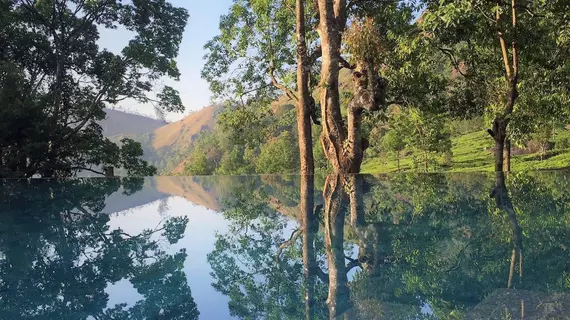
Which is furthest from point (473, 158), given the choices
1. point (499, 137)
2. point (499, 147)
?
point (499, 137)

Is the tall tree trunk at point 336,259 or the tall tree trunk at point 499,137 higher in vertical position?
the tall tree trunk at point 499,137

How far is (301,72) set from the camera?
777cm

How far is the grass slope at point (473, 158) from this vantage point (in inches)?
1500

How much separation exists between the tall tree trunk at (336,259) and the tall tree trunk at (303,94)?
4.16m

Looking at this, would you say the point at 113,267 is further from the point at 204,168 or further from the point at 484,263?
the point at 204,168

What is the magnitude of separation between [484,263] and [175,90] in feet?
49.1

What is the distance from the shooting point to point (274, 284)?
1.62 m

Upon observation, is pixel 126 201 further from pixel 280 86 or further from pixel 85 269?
pixel 280 86

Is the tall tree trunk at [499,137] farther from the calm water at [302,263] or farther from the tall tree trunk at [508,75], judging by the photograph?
the calm water at [302,263]

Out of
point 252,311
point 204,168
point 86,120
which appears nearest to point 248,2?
point 86,120

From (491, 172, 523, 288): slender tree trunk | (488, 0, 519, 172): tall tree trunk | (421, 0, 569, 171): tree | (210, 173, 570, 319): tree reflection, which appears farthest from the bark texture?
(210, 173, 570, 319): tree reflection

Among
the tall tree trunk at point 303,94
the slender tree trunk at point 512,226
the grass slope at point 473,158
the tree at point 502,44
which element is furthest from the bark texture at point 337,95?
the grass slope at point 473,158

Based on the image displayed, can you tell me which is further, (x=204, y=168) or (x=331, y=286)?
(x=204, y=168)

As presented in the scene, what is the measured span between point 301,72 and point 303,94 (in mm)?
424
